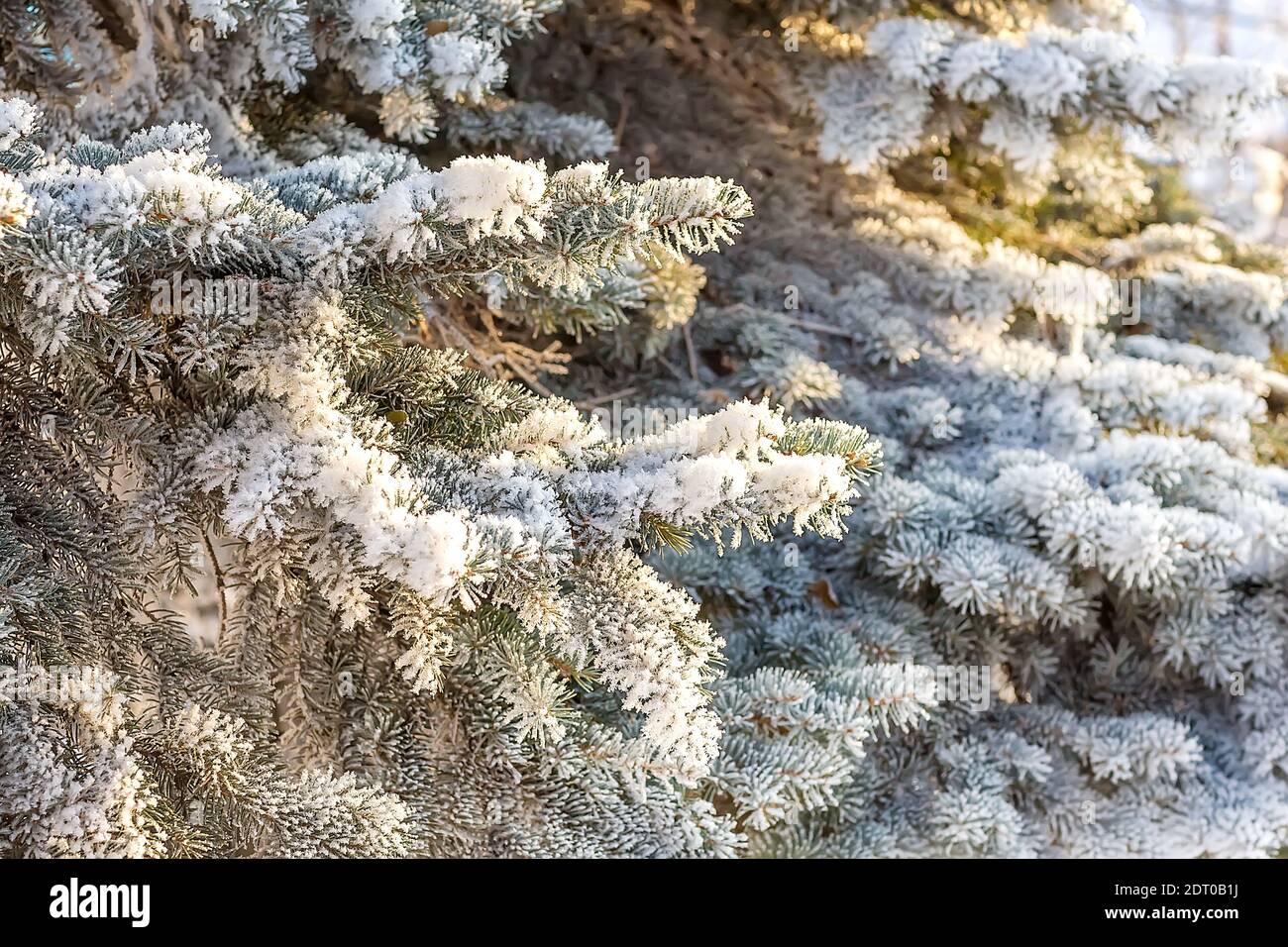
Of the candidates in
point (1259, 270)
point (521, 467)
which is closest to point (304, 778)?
point (521, 467)

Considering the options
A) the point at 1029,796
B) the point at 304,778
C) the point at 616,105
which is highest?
the point at 616,105

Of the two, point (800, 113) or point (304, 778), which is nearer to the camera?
point (304, 778)

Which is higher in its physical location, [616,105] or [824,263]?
[616,105]

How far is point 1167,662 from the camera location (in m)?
1.28

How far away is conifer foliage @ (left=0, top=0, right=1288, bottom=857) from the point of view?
695 mm

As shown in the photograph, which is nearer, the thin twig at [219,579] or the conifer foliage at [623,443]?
the conifer foliage at [623,443]

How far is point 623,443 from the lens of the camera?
0.80 metres

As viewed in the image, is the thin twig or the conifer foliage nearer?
the conifer foliage

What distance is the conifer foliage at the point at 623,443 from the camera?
70cm

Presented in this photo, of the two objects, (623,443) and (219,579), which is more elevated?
(623,443)
